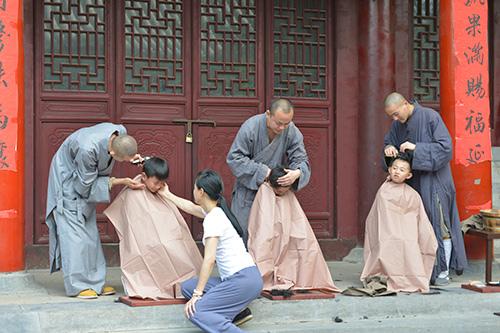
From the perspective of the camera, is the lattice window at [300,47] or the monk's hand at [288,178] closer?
the monk's hand at [288,178]

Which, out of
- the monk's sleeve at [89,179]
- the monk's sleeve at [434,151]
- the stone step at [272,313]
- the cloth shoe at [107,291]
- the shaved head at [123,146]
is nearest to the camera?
the stone step at [272,313]

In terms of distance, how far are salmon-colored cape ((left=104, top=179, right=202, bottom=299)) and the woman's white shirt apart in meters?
0.66

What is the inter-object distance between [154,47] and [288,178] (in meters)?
2.37

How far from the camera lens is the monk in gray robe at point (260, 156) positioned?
21.9 ft

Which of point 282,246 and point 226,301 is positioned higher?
point 282,246

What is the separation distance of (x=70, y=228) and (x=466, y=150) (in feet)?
11.9

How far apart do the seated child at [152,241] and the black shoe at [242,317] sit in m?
0.52

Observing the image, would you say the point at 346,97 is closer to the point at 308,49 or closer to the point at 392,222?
the point at 308,49

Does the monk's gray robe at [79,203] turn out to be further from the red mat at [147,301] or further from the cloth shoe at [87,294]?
the red mat at [147,301]

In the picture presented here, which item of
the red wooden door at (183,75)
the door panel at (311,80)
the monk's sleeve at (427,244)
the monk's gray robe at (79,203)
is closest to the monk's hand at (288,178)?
the monk's sleeve at (427,244)

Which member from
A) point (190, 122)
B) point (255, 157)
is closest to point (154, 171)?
point (255, 157)

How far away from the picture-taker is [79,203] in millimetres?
6414

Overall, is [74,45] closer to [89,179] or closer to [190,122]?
[190,122]

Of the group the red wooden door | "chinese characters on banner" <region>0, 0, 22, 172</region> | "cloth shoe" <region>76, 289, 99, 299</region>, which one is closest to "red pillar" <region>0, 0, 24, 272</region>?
"chinese characters on banner" <region>0, 0, 22, 172</region>
